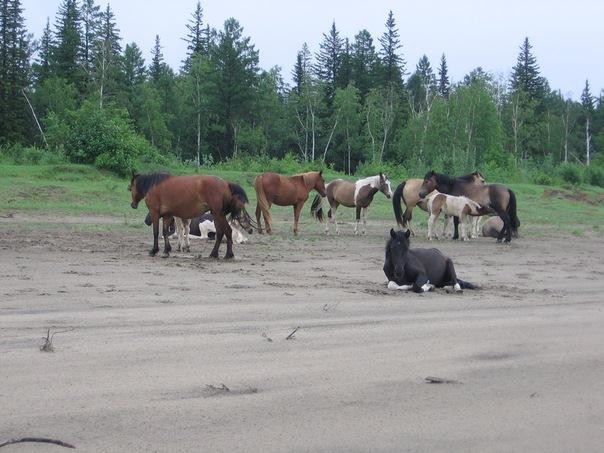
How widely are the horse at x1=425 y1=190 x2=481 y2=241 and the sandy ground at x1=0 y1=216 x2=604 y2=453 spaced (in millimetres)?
9394

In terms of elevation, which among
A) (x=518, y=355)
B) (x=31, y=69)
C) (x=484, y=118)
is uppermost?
(x=31, y=69)

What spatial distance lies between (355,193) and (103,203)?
832 cm

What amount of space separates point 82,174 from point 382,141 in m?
49.8

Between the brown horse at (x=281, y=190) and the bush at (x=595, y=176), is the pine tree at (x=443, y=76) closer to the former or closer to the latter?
the bush at (x=595, y=176)

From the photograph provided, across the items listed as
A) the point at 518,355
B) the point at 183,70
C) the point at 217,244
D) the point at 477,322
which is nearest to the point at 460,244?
the point at 217,244

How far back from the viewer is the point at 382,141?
76.9 meters

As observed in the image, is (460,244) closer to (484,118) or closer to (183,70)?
(484,118)

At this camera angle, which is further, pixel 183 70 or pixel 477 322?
pixel 183 70

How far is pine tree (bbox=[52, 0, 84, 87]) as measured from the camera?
2876 inches

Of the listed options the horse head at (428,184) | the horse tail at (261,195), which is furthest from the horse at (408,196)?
the horse tail at (261,195)

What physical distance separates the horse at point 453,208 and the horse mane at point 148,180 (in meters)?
8.87

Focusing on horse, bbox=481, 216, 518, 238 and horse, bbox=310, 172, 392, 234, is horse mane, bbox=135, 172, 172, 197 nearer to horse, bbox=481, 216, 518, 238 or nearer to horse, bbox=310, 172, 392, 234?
horse, bbox=310, 172, 392, 234

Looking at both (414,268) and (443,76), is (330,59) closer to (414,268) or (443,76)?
(443,76)

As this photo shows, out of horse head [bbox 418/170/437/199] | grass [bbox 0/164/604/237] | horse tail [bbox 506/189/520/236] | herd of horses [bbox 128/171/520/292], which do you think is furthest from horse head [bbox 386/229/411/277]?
horse head [bbox 418/170/437/199]
